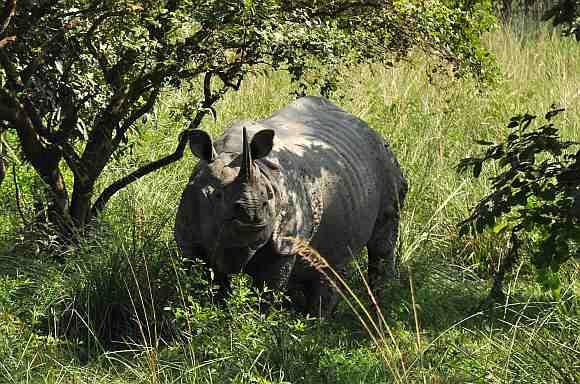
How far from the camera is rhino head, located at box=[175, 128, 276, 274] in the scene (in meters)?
5.06

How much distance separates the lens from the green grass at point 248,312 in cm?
502

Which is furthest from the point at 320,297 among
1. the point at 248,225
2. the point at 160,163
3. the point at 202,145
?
the point at 160,163

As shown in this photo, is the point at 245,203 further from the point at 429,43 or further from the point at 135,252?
the point at 429,43

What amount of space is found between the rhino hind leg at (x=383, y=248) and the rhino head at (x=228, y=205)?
1.75m

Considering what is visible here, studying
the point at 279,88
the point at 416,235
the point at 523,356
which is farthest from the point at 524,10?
the point at 523,356

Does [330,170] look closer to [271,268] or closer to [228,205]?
[271,268]

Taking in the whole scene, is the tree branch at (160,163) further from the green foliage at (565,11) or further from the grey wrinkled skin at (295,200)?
the green foliage at (565,11)

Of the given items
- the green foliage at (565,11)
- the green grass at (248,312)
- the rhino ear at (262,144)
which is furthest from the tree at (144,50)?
the green foliage at (565,11)

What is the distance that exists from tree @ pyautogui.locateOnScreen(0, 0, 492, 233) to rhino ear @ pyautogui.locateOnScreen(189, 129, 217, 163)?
0.79 meters

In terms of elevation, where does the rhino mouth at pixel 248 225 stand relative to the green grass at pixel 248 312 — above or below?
above

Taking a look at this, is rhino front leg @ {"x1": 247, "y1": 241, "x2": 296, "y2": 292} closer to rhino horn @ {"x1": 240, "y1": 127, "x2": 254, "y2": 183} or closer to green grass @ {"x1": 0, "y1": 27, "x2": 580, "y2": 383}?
green grass @ {"x1": 0, "y1": 27, "x2": 580, "y2": 383}

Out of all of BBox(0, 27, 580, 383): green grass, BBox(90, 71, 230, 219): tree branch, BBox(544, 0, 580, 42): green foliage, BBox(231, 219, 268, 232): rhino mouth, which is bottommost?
BBox(0, 27, 580, 383): green grass

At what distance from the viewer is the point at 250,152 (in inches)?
201

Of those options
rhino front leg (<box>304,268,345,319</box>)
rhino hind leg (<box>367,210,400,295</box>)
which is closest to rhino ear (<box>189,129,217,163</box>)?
rhino front leg (<box>304,268,345,319</box>)
